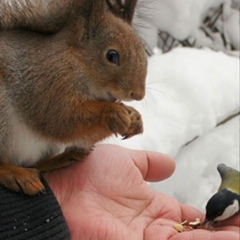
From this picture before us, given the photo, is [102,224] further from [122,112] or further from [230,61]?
[230,61]

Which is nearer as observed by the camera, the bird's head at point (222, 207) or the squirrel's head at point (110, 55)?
the squirrel's head at point (110, 55)

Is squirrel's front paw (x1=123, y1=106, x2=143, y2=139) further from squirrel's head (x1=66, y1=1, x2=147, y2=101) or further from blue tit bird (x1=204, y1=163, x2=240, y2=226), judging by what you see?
blue tit bird (x1=204, y1=163, x2=240, y2=226)

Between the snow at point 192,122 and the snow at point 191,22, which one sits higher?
the snow at point 191,22

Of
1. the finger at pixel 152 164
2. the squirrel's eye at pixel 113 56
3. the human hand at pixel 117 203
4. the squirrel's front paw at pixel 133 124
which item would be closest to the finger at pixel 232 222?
the human hand at pixel 117 203

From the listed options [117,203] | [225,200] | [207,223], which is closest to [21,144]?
[117,203]

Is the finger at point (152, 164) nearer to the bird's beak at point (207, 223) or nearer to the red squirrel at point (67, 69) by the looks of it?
the bird's beak at point (207, 223)

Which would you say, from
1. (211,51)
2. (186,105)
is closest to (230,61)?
(211,51)

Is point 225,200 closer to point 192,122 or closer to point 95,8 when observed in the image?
point 192,122
